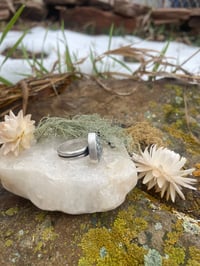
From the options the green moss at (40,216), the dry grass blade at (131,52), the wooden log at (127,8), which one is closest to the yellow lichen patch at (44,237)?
the green moss at (40,216)

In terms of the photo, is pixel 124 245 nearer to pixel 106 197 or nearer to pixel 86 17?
pixel 106 197

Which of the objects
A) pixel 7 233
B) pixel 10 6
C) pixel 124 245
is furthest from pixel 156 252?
pixel 10 6

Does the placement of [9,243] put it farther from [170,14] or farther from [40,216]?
[170,14]

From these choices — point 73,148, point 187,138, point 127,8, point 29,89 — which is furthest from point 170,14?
point 73,148

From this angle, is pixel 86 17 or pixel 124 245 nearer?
pixel 124 245

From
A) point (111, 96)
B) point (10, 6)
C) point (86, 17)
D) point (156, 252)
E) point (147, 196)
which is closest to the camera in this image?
point (156, 252)

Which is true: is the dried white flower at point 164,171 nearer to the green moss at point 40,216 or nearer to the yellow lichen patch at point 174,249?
the yellow lichen patch at point 174,249
